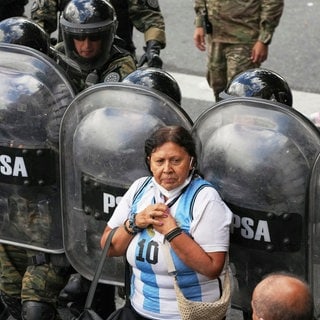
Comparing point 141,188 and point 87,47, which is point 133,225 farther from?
point 87,47

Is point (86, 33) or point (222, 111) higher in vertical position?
point (222, 111)

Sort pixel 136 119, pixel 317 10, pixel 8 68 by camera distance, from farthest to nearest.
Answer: pixel 317 10, pixel 8 68, pixel 136 119

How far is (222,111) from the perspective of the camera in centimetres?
372

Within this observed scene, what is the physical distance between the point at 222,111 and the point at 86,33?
1.32m

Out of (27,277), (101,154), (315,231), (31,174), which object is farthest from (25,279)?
(315,231)

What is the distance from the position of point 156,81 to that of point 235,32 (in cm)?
266

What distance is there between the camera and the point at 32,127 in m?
4.23

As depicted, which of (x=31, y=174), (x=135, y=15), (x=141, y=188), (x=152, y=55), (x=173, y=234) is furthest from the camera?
(x=135, y=15)

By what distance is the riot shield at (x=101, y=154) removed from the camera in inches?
154

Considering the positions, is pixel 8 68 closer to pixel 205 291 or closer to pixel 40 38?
pixel 40 38

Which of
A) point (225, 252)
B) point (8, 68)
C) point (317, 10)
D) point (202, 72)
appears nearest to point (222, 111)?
point (225, 252)

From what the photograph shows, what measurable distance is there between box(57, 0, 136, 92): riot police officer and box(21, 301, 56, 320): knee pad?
1.11m

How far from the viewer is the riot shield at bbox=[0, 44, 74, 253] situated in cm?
421

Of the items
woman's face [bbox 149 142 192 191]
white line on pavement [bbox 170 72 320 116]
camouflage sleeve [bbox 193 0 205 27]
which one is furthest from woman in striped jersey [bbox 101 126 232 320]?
white line on pavement [bbox 170 72 320 116]
